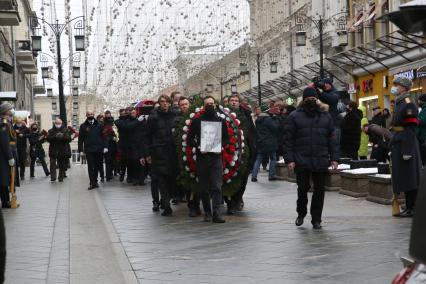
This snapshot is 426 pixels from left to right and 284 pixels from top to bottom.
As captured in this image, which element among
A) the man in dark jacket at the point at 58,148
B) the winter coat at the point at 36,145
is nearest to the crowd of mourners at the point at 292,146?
the man in dark jacket at the point at 58,148

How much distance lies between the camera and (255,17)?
70.6 metres

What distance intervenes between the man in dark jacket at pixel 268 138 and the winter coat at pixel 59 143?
5.87 meters

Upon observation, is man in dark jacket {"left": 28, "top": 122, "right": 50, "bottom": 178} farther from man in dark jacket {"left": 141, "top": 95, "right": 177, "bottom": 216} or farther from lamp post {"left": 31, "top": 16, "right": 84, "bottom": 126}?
man in dark jacket {"left": 141, "top": 95, "right": 177, "bottom": 216}

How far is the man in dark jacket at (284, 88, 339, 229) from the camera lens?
11.1 meters

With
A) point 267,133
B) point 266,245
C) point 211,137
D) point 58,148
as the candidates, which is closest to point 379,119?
point 267,133

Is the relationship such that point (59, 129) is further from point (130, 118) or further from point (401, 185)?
point (401, 185)

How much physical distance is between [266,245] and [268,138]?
11675mm

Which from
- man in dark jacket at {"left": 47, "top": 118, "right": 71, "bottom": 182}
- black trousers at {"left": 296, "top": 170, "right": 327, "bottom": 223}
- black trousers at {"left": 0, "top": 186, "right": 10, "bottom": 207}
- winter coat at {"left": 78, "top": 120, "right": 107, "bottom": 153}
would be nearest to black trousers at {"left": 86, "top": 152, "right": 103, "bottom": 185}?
winter coat at {"left": 78, "top": 120, "right": 107, "bottom": 153}

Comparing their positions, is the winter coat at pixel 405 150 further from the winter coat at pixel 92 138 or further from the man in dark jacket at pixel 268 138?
the winter coat at pixel 92 138

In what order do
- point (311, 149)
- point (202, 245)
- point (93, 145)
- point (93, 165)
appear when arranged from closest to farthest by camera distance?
point (202, 245) → point (311, 149) → point (93, 165) → point (93, 145)

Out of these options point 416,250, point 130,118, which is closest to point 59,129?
point 130,118

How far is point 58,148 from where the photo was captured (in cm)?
2462

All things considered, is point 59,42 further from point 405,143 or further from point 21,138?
point 405,143

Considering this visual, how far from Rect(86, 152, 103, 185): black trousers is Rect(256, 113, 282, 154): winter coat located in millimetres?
3807
